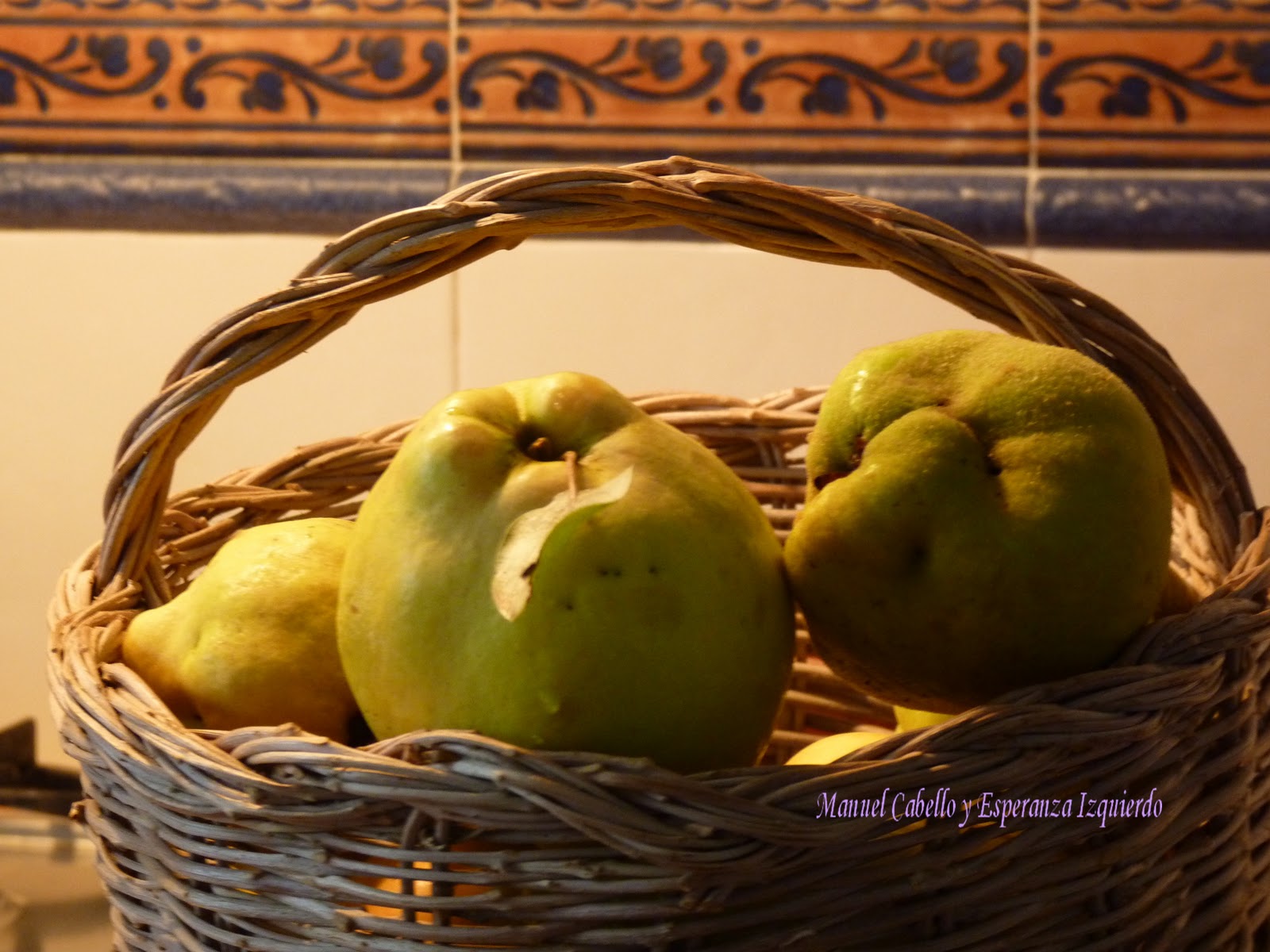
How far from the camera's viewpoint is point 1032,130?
2.81ft

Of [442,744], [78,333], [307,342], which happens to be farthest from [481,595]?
[78,333]

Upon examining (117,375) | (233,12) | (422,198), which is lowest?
(117,375)

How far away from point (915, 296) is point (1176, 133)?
8.1 inches

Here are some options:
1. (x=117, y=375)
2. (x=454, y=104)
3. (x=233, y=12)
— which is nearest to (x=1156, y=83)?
(x=454, y=104)

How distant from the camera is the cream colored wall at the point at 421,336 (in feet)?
2.83

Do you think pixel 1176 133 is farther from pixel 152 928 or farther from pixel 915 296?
pixel 152 928

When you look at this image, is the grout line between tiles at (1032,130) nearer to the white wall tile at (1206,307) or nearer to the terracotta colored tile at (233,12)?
the white wall tile at (1206,307)

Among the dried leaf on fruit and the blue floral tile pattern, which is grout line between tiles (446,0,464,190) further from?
the dried leaf on fruit

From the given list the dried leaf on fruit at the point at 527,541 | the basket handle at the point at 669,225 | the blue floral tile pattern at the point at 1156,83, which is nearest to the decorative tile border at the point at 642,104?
the blue floral tile pattern at the point at 1156,83

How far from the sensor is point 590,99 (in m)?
0.89

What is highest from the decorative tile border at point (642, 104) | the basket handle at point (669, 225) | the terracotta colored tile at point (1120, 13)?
the terracotta colored tile at point (1120, 13)

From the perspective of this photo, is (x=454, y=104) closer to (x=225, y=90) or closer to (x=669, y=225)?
(x=225, y=90)

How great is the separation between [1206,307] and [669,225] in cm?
55

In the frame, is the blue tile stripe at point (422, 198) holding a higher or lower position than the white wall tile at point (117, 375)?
higher
